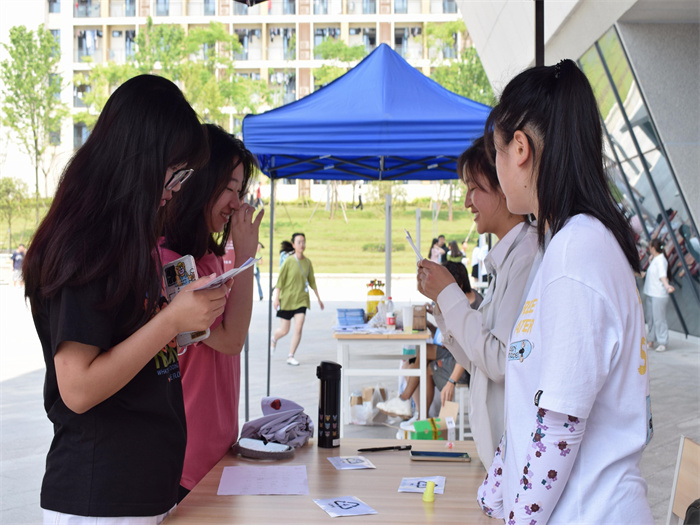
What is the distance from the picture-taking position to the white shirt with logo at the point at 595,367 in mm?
1036

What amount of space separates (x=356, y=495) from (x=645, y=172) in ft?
32.1

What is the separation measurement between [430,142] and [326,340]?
6.39m

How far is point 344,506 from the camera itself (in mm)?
1659

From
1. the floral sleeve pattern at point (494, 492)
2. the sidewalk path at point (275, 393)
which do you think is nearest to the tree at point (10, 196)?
the sidewalk path at point (275, 393)

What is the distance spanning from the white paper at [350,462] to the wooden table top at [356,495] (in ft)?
0.07

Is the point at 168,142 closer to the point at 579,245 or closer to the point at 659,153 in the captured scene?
the point at 579,245

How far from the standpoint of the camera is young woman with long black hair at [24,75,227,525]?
1210mm

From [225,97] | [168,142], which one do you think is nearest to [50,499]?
[168,142]

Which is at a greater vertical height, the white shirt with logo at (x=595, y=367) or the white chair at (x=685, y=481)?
the white shirt with logo at (x=595, y=367)

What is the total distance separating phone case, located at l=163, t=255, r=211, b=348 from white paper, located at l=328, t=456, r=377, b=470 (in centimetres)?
69

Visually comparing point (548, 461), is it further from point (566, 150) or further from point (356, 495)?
point (356, 495)

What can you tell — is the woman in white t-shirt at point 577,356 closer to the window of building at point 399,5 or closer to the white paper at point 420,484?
the white paper at point 420,484

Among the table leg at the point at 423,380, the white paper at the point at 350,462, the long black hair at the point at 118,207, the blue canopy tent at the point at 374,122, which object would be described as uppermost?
the blue canopy tent at the point at 374,122

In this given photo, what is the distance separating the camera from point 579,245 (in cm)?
107
